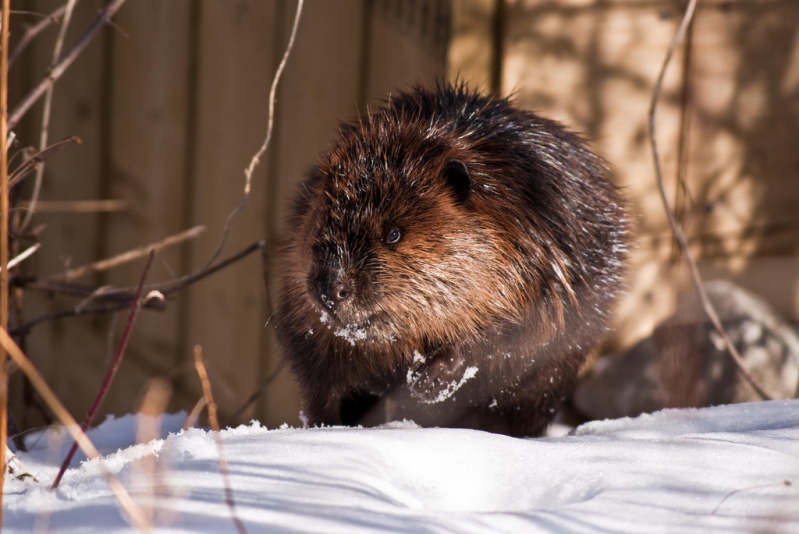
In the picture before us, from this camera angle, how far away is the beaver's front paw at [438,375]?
2.43m

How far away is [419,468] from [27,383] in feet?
Result: 7.23

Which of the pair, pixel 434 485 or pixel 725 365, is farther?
pixel 725 365

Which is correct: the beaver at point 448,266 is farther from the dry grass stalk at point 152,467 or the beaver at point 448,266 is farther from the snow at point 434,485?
the dry grass stalk at point 152,467

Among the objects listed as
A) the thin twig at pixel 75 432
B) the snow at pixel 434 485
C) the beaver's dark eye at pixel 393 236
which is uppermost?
the beaver's dark eye at pixel 393 236

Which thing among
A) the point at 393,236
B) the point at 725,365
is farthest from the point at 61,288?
the point at 725,365

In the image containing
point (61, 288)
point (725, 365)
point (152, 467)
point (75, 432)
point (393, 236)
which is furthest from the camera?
point (725, 365)

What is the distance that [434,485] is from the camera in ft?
5.46

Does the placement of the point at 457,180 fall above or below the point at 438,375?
above

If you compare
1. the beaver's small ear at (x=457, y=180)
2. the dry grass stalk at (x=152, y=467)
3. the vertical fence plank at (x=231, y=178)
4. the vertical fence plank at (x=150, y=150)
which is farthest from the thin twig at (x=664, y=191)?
the vertical fence plank at (x=150, y=150)

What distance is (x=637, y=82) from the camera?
4.34 metres

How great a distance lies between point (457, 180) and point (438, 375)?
0.55 m

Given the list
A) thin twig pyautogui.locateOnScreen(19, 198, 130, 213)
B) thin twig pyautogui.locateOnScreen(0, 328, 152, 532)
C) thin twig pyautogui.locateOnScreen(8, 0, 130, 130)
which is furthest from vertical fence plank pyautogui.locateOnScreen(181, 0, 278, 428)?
thin twig pyautogui.locateOnScreen(0, 328, 152, 532)

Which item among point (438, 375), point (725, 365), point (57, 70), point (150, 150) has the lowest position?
point (725, 365)

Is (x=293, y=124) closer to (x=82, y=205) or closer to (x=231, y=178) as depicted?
(x=231, y=178)
